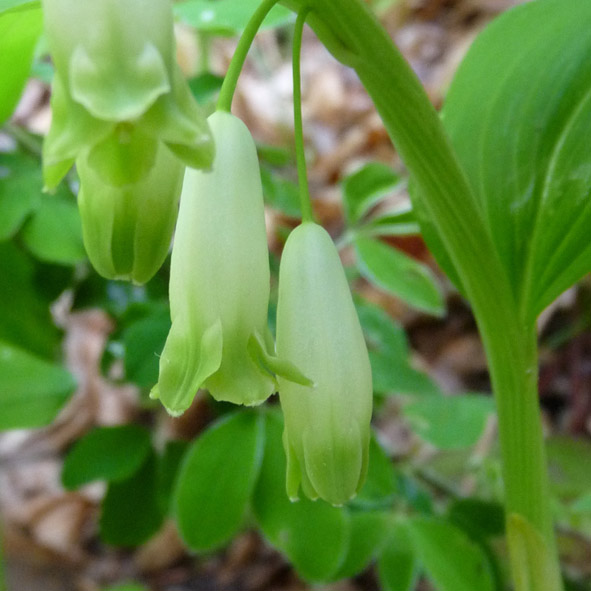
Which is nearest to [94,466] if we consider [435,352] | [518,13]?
[518,13]

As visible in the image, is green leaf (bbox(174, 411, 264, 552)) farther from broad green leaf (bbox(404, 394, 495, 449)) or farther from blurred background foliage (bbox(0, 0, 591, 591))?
broad green leaf (bbox(404, 394, 495, 449))

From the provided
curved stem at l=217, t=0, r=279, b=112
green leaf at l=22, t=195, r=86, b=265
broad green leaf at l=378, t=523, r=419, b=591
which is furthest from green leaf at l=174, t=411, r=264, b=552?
curved stem at l=217, t=0, r=279, b=112

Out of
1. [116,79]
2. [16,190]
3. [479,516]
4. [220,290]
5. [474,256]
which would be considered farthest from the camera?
[479,516]

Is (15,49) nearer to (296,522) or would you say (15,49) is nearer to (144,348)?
(144,348)

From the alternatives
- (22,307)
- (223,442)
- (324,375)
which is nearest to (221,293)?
(324,375)

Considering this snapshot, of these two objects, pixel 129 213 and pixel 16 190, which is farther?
pixel 16 190

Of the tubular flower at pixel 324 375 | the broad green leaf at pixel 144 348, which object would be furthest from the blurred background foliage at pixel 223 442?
the tubular flower at pixel 324 375

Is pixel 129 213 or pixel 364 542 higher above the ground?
pixel 129 213

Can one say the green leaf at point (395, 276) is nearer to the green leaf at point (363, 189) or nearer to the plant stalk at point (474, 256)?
the green leaf at point (363, 189)

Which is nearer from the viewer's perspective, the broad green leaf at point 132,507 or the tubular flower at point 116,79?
the tubular flower at point 116,79
